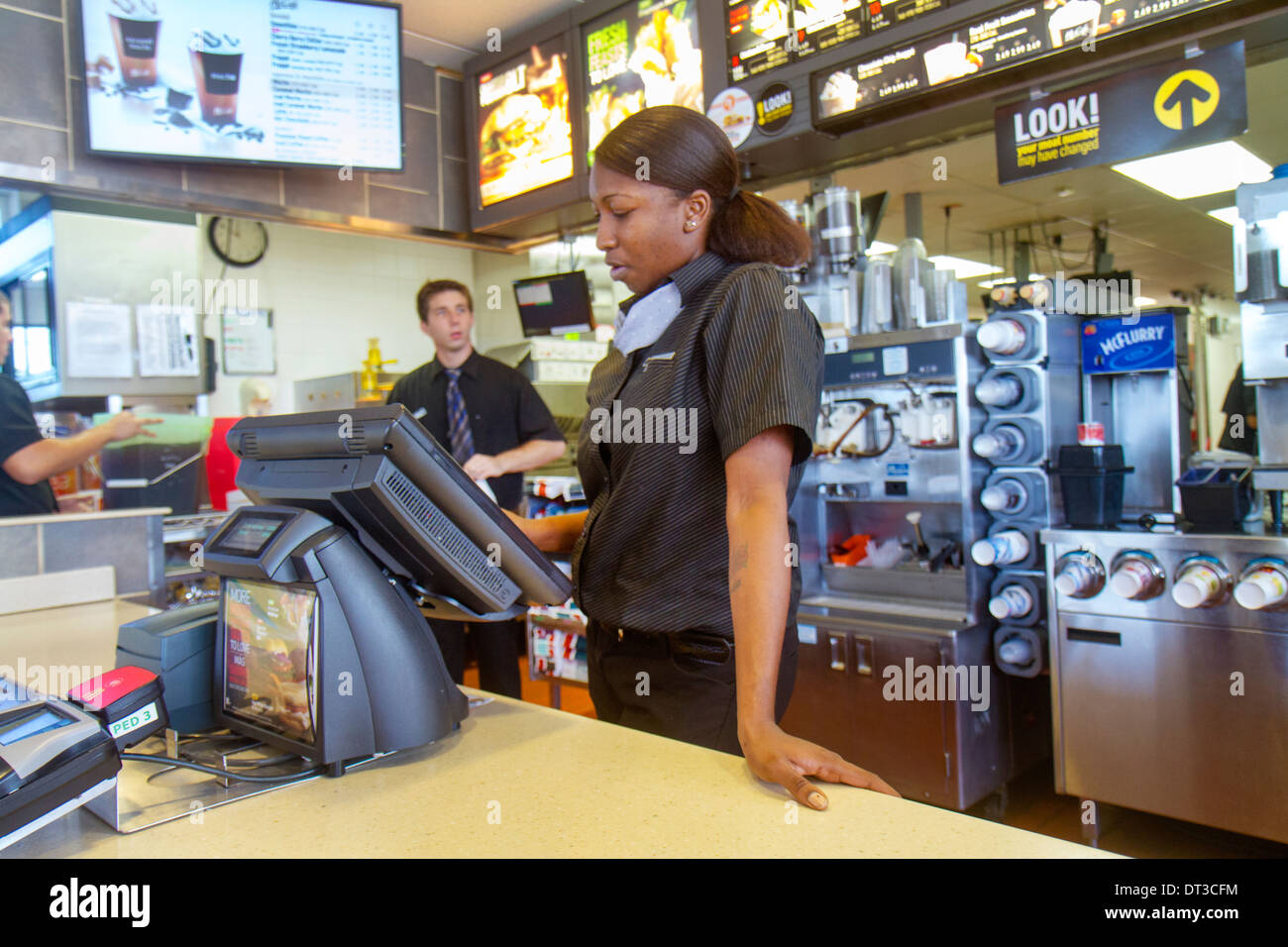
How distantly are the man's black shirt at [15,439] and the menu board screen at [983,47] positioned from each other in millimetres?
2526

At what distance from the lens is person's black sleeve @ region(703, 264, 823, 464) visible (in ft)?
3.60

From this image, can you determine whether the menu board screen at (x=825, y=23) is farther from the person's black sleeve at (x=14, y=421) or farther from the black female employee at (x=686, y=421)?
the person's black sleeve at (x=14, y=421)

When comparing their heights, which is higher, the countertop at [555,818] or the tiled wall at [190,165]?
the tiled wall at [190,165]

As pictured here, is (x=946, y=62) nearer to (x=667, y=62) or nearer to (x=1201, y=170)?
(x=667, y=62)

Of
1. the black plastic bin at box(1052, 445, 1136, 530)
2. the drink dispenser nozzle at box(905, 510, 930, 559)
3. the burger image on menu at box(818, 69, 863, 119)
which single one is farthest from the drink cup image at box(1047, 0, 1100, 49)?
the drink dispenser nozzle at box(905, 510, 930, 559)

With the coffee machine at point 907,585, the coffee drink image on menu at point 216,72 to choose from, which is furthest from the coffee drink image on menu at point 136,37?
the coffee machine at point 907,585

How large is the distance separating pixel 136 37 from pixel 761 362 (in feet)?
9.75

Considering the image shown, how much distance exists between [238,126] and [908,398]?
250 cm

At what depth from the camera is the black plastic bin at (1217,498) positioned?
95.9 inches

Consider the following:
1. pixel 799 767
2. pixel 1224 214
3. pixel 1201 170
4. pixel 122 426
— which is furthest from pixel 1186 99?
pixel 1224 214

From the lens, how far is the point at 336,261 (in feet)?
22.3

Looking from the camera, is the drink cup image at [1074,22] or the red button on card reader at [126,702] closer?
the red button on card reader at [126,702]
